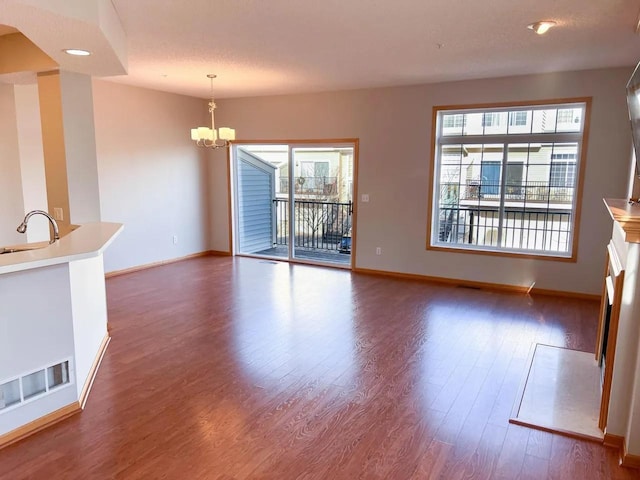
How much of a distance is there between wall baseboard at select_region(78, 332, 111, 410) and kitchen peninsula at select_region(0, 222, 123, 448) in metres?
0.01

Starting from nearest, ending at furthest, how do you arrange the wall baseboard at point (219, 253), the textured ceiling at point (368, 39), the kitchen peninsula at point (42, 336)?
the kitchen peninsula at point (42, 336) < the textured ceiling at point (368, 39) < the wall baseboard at point (219, 253)

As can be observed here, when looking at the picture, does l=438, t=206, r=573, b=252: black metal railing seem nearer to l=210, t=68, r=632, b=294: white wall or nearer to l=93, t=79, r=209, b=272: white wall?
l=210, t=68, r=632, b=294: white wall

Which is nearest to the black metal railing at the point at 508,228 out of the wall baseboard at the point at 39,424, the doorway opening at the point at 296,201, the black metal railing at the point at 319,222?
the doorway opening at the point at 296,201

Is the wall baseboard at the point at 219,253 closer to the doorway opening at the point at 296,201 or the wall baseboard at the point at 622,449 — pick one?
the doorway opening at the point at 296,201

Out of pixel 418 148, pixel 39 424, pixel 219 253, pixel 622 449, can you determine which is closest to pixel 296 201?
pixel 219 253

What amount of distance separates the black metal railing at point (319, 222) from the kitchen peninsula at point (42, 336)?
4455mm

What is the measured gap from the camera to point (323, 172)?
7078 mm

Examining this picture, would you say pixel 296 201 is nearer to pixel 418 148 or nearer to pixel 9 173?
pixel 418 148

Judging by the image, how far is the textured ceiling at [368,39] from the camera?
10.2 feet

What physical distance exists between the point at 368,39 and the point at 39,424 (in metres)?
3.72

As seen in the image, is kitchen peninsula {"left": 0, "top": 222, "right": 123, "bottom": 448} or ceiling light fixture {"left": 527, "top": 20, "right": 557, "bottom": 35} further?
ceiling light fixture {"left": 527, "top": 20, "right": 557, "bottom": 35}

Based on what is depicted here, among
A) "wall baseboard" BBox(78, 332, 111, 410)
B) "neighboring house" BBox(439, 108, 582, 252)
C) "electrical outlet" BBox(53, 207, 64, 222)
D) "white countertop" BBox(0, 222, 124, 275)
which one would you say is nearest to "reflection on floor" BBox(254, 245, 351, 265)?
"neighboring house" BBox(439, 108, 582, 252)

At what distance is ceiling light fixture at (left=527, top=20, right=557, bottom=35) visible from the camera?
11.0ft

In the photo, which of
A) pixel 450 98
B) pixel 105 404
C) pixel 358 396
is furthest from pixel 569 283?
pixel 105 404
